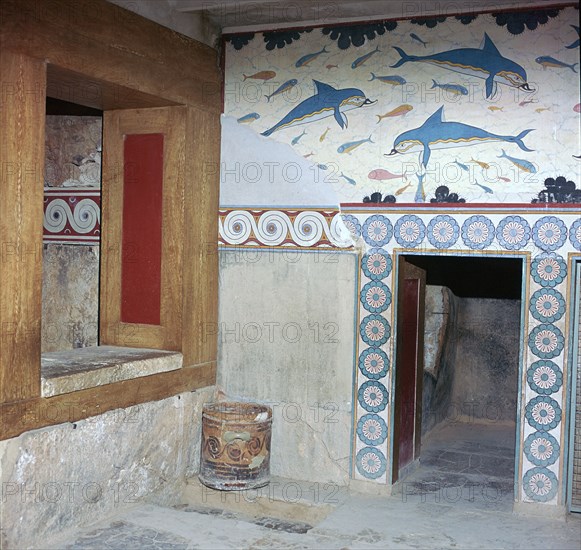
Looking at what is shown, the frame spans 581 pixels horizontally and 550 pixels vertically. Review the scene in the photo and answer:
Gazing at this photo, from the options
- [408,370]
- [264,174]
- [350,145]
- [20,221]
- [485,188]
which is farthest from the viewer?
[408,370]

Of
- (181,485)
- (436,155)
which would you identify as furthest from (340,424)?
(436,155)

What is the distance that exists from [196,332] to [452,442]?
2.34 metres

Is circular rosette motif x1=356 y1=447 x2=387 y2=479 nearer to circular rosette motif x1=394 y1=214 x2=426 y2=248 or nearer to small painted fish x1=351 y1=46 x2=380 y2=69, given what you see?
circular rosette motif x1=394 y1=214 x2=426 y2=248

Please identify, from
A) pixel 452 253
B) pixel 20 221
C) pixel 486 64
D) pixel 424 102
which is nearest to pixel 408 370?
pixel 452 253

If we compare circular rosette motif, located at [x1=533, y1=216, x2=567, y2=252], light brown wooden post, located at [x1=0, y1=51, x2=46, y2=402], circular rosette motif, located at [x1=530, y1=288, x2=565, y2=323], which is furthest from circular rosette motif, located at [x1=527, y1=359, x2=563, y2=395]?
light brown wooden post, located at [x1=0, y1=51, x2=46, y2=402]

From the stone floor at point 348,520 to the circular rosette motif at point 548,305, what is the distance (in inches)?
43.6

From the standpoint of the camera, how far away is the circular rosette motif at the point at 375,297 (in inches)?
193

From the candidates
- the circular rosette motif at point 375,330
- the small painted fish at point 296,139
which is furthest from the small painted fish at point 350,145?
the circular rosette motif at point 375,330

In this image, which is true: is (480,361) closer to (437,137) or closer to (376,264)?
(376,264)

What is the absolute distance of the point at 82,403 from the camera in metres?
4.21

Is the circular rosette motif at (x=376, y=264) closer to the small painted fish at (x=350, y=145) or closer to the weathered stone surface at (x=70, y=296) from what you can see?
the small painted fish at (x=350, y=145)

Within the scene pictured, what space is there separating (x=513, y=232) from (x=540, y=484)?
1.40 metres

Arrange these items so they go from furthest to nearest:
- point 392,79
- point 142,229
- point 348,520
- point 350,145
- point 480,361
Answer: point 480,361 < point 142,229 < point 350,145 < point 392,79 < point 348,520

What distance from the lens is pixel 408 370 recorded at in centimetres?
532
